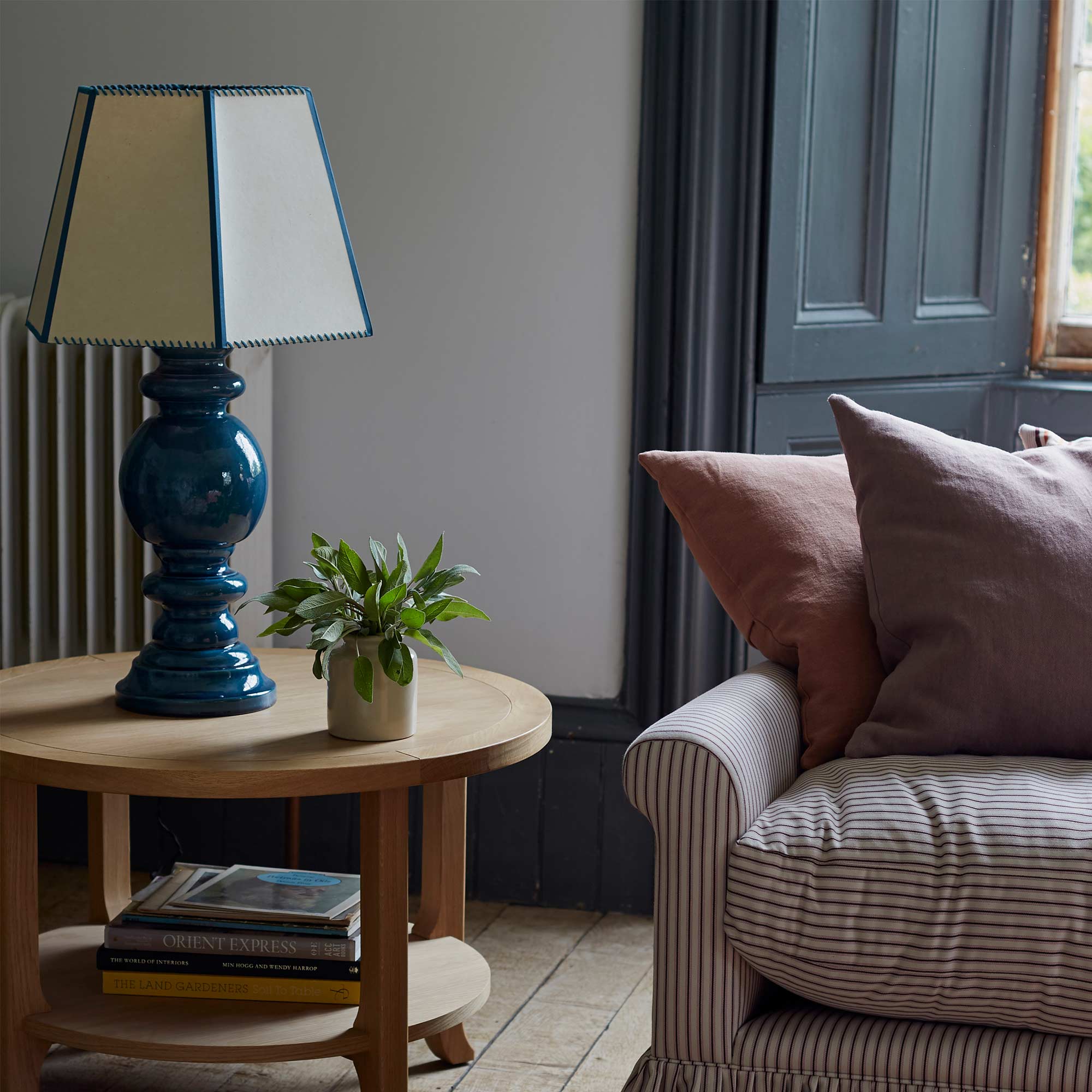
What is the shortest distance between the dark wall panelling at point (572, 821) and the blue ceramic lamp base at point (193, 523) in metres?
0.86

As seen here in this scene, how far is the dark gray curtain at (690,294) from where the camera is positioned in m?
2.17

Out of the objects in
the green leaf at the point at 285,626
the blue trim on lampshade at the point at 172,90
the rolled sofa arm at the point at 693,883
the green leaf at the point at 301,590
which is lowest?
the rolled sofa arm at the point at 693,883

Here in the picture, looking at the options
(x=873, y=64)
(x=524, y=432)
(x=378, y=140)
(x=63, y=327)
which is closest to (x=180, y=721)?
(x=63, y=327)

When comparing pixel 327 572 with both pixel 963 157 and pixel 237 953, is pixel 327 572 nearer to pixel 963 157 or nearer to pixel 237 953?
pixel 237 953

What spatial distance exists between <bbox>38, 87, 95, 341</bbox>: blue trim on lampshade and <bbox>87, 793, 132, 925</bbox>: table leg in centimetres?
68

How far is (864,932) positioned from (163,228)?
0.96m

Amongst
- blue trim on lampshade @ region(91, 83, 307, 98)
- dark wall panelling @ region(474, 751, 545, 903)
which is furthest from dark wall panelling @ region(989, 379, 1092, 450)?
blue trim on lampshade @ region(91, 83, 307, 98)

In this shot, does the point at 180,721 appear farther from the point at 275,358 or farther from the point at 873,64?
the point at 873,64

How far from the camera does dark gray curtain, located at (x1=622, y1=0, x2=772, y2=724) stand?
2166 mm

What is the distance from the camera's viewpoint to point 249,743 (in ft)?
4.63

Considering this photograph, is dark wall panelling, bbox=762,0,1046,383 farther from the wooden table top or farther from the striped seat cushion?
the striped seat cushion

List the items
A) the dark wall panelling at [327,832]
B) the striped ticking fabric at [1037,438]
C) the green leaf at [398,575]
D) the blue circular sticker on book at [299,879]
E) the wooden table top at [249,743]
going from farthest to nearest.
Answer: the dark wall panelling at [327,832] < the striped ticking fabric at [1037,438] < the blue circular sticker on book at [299,879] < the green leaf at [398,575] < the wooden table top at [249,743]

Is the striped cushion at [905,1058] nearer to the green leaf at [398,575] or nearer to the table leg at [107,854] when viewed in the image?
the green leaf at [398,575]

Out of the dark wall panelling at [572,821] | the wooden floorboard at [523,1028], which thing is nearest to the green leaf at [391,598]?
the wooden floorboard at [523,1028]
